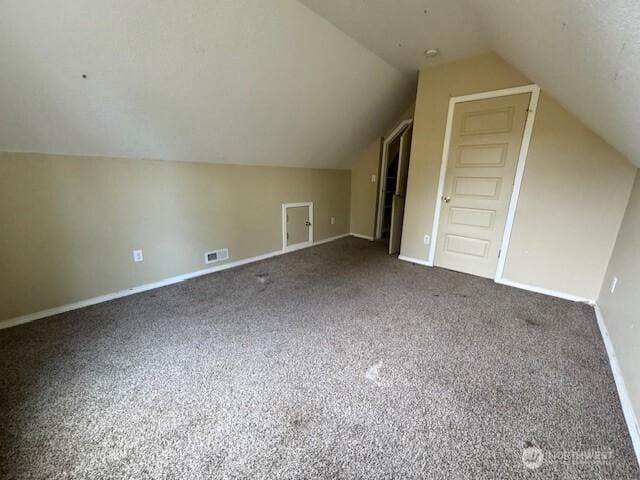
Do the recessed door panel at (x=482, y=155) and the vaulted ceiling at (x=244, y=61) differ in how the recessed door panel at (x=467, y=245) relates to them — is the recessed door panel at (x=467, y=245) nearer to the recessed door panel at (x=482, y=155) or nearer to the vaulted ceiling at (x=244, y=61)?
the recessed door panel at (x=482, y=155)

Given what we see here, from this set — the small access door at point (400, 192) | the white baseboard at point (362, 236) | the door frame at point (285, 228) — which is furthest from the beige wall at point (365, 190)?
the door frame at point (285, 228)

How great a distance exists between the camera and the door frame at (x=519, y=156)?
2.33 meters

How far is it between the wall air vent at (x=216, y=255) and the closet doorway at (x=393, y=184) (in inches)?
85.6

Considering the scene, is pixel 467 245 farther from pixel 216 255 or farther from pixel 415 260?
pixel 216 255

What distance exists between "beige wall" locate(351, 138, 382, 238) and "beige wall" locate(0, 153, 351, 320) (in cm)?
181

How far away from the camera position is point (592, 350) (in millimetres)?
1654

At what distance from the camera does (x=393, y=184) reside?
476cm

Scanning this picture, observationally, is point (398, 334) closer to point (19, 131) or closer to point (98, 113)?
point (98, 113)

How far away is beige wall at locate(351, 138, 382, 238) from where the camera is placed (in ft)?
14.1

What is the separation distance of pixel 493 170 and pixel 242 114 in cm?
250

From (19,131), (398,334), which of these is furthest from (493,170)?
(19,131)

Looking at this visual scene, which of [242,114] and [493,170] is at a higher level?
[242,114]

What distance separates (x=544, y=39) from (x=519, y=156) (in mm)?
1278

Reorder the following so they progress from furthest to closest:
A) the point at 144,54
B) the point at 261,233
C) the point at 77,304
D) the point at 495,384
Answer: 1. the point at 261,233
2. the point at 77,304
3. the point at 144,54
4. the point at 495,384
